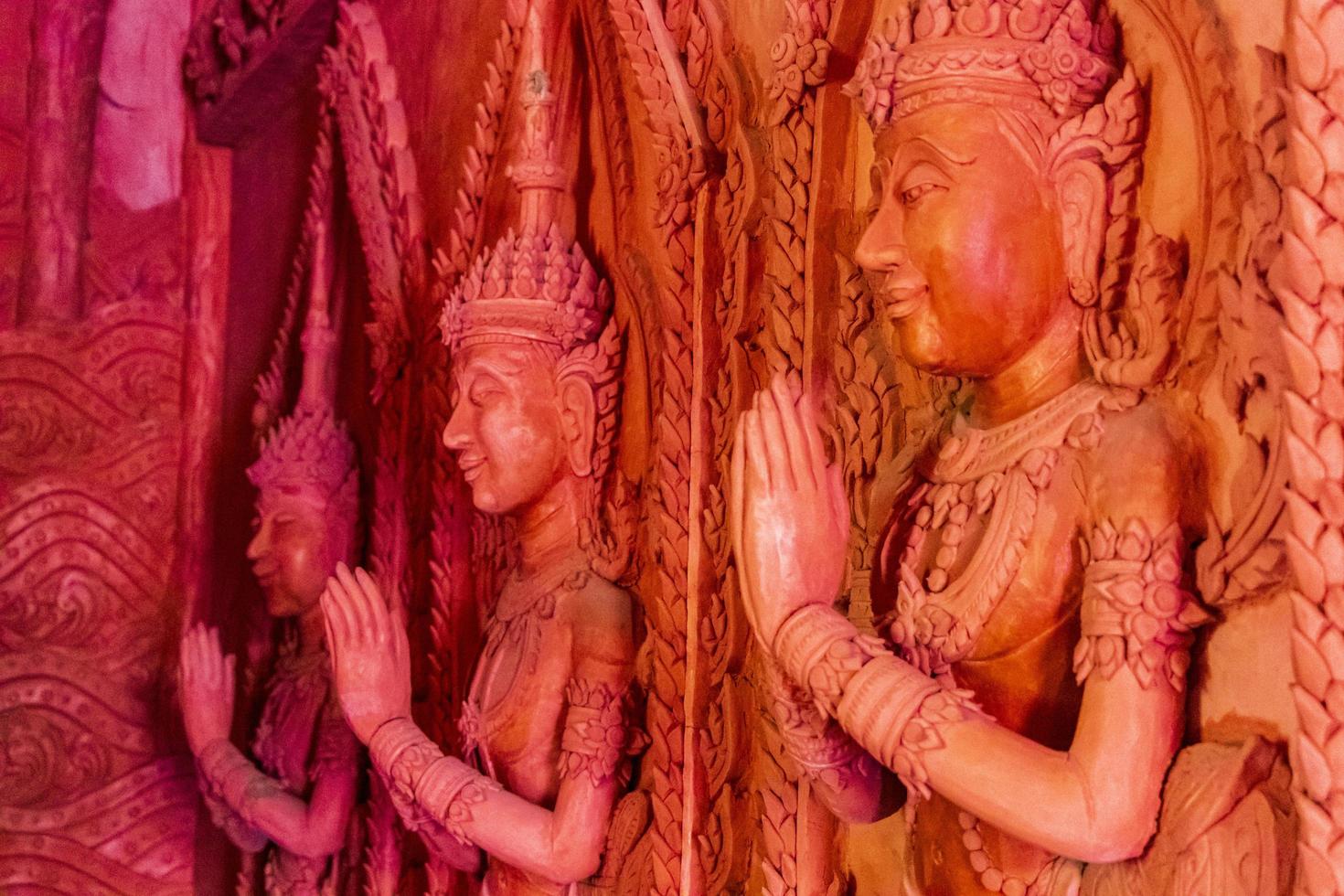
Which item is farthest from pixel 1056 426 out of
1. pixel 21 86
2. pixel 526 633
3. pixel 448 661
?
pixel 21 86

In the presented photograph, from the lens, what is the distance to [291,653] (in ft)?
15.3

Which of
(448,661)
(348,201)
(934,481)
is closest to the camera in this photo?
(934,481)

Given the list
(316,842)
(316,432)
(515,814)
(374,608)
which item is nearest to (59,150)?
(316,432)

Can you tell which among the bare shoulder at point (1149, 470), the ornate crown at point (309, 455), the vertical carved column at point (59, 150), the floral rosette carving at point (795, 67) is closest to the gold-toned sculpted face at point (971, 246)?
the bare shoulder at point (1149, 470)

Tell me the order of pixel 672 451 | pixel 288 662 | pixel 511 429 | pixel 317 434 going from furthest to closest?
pixel 288 662 < pixel 317 434 < pixel 511 429 < pixel 672 451

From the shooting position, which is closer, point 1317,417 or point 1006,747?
point 1317,417

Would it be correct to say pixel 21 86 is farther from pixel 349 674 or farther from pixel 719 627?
pixel 719 627

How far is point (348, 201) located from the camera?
4.71m

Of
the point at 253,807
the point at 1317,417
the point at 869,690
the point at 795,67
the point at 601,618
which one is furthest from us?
the point at 253,807

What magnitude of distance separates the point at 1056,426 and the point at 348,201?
2965 millimetres

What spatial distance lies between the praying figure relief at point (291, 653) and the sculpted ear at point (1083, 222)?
8.68 ft

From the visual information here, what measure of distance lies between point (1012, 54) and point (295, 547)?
282cm

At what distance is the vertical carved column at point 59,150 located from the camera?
513 centimetres

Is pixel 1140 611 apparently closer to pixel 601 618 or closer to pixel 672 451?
pixel 672 451
